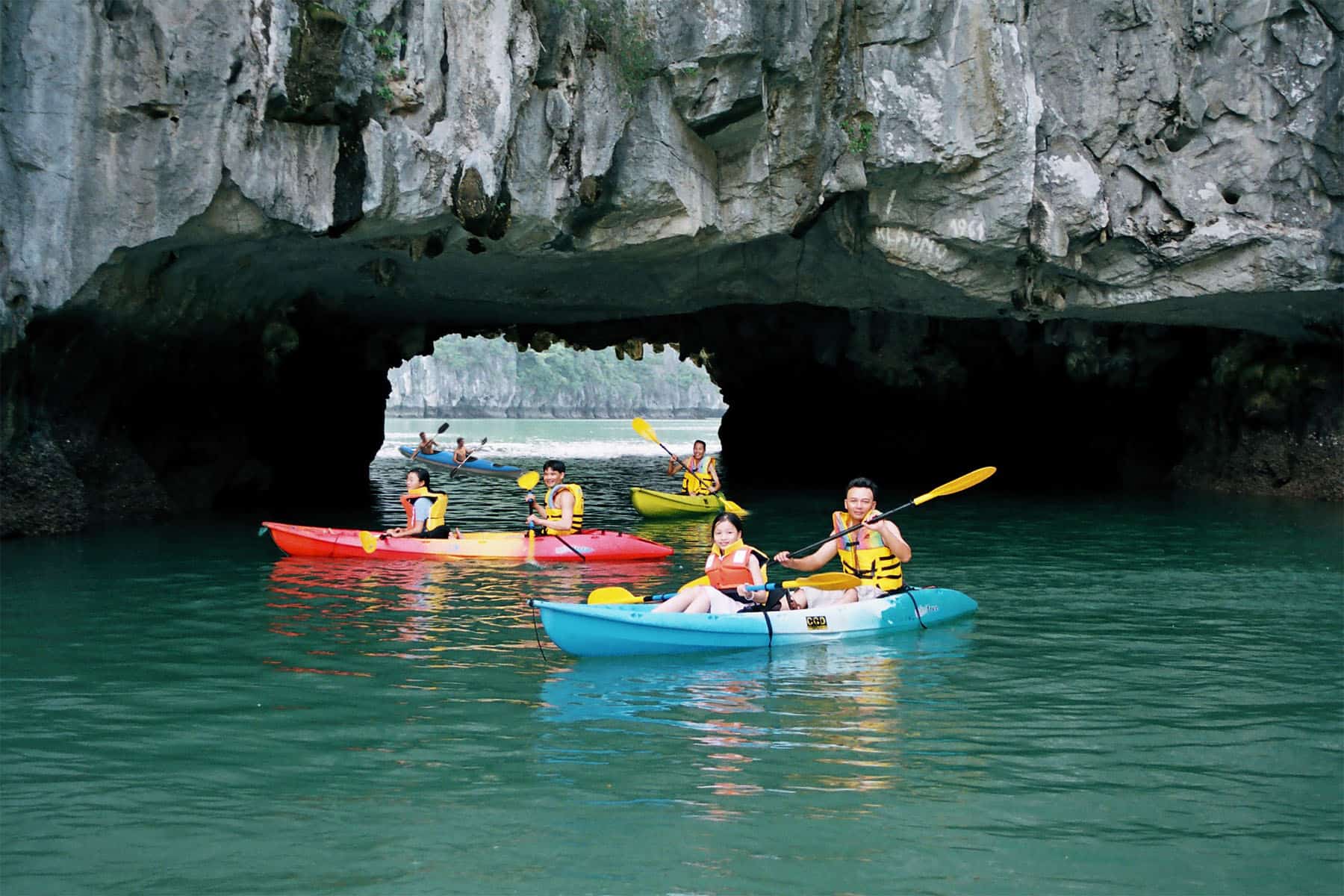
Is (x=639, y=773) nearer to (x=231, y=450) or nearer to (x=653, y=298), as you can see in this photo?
(x=653, y=298)

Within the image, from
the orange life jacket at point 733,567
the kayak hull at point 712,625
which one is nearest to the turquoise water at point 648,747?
the kayak hull at point 712,625

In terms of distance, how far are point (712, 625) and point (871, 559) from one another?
5.84 feet

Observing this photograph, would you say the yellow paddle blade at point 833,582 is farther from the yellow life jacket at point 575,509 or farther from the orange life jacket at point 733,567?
the yellow life jacket at point 575,509

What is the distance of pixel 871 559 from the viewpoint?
→ 9414 mm

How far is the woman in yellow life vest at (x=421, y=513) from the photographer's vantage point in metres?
12.9

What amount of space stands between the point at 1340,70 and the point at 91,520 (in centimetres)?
1543

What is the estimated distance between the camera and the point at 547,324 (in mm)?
24109

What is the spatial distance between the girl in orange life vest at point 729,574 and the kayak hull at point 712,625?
A: 0.21 meters

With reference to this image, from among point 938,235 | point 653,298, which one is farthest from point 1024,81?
point 653,298

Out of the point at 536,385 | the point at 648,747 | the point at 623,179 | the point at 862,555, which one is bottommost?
the point at 648,747

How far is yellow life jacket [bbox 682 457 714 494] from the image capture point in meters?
18.7

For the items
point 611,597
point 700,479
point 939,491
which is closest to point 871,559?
point 939,491

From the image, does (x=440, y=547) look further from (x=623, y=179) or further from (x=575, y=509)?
(x=623, y=179)

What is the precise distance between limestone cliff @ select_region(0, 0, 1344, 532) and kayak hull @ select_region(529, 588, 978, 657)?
604cm
